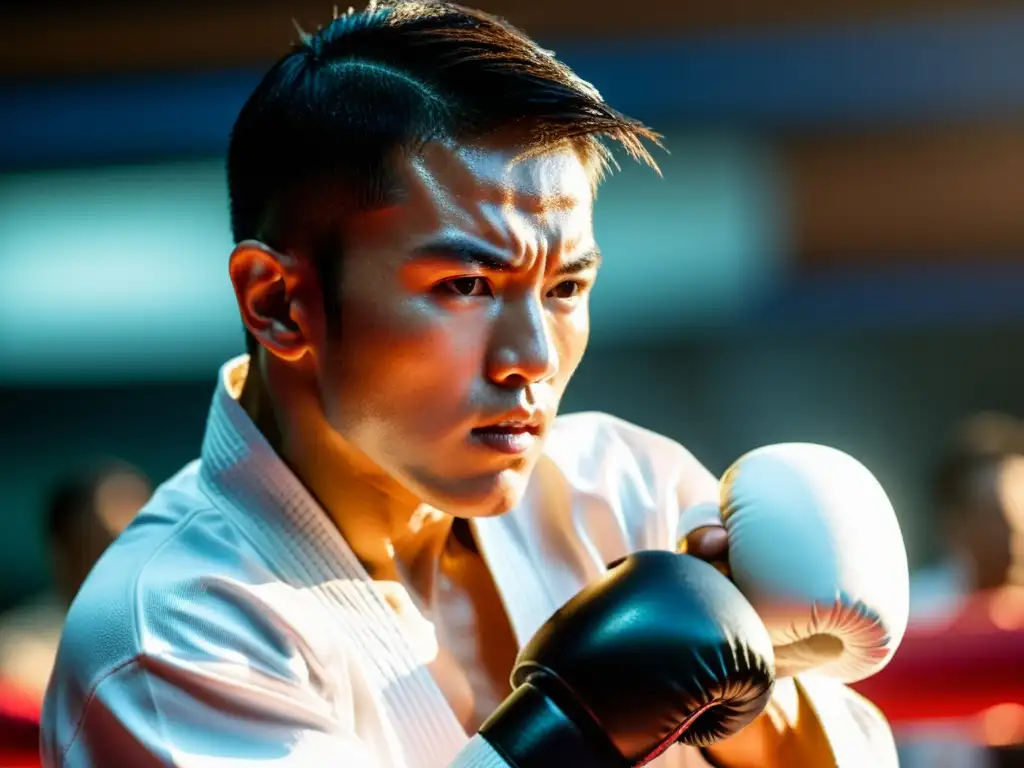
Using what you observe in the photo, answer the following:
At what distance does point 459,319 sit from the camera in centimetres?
121

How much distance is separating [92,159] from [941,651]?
17.1ft

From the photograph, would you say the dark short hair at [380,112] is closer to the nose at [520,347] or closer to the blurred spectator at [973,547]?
the nose at [520,347]

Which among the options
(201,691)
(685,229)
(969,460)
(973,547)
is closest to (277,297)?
(201,691)

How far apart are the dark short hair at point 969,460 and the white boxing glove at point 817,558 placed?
264 centimetres

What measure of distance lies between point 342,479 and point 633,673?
40 centimetres

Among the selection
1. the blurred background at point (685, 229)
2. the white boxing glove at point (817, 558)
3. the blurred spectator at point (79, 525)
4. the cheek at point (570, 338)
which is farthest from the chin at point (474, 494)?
the blurred background at point (685, 229)

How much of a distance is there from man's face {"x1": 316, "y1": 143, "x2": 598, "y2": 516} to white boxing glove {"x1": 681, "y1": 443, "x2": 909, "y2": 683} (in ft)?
0.72

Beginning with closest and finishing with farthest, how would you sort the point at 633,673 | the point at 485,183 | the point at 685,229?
the point at 633,673
the point at 485,183
the point at 685,229

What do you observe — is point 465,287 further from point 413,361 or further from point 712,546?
point 712,546

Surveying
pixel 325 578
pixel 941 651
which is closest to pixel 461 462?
pixel 325 578

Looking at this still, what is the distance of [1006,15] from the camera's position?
19.6 feet

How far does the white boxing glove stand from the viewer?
1203 mm

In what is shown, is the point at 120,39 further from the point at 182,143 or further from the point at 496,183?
the point at 496,183

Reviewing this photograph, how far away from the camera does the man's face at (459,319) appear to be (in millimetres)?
1213
